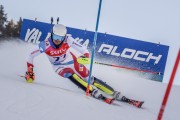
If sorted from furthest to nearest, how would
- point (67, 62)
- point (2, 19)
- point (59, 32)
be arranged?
point (2, 19)
point (67, 62)
point (59, 32)

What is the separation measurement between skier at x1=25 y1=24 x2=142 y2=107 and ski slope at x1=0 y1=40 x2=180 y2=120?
0.21 m

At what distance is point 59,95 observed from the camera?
4.91 meters

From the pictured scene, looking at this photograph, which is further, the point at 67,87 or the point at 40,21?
the point at 40,21

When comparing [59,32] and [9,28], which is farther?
[9,28]

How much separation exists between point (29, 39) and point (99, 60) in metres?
1.89

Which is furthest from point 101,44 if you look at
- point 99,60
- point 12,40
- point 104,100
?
point 104,100

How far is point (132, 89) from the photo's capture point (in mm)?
7090

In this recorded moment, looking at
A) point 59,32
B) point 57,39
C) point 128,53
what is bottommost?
point 128,53

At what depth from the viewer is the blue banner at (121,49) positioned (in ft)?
27.2

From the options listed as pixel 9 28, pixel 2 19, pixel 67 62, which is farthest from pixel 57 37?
pixel 2 19

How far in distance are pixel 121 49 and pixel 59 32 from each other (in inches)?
118

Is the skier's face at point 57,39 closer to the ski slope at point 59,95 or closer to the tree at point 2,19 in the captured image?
the ski slope at point 59,95

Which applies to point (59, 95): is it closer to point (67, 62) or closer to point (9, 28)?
point (67, 62)

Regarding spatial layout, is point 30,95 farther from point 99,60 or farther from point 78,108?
point 99,60
